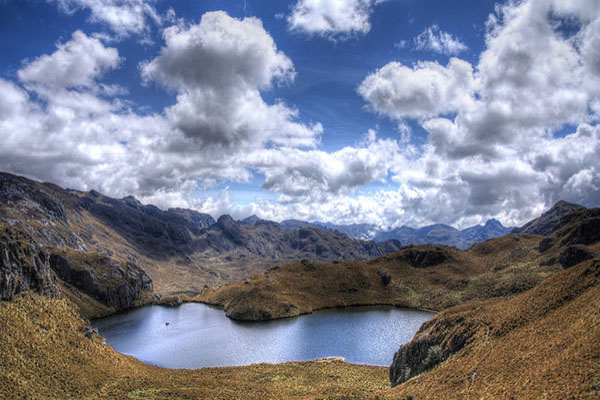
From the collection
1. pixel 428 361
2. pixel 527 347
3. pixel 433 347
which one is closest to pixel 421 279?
pixel 433 347

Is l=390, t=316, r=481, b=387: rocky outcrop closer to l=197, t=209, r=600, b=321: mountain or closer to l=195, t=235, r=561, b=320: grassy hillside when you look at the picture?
l=195, t=235, r=561, b=320: grassy hillside

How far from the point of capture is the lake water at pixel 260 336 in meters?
86.4

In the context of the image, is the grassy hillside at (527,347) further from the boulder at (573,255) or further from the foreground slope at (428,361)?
the boulder at (573,255)

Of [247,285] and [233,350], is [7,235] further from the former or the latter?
[247,285]

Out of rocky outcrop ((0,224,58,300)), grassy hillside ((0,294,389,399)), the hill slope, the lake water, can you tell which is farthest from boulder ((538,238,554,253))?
rocky outcrop ((0,224,58,300))

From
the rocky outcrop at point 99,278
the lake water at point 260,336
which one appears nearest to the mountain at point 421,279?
the lake water at point 260,336

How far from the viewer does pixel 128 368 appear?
56781 millimetres

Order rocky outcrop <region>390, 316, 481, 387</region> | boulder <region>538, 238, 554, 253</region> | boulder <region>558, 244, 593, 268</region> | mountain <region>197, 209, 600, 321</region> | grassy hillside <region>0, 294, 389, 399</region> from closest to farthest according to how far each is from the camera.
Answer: grassy hillside <region>0, 294, 389, 399</region> < rocky outcrop <region>390, 316, 481, 387</region> < boulder <region>558, 244, 593, 268</region> < mountain <region>197, 209, 600, 321</region> < boulder <region>538, 238, 554, 253</region>

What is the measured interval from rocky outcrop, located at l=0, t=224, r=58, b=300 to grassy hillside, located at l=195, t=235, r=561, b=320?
83.9 m

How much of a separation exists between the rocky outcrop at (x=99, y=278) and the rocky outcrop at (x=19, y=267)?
373 feet

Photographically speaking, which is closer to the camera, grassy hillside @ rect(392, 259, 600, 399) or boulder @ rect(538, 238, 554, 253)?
grassy hillside @ rect(392, 259, 600, 399)

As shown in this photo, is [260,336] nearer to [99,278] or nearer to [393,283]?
[393,283]

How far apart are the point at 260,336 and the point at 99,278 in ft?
390

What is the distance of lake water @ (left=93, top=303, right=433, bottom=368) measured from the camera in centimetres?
8644
